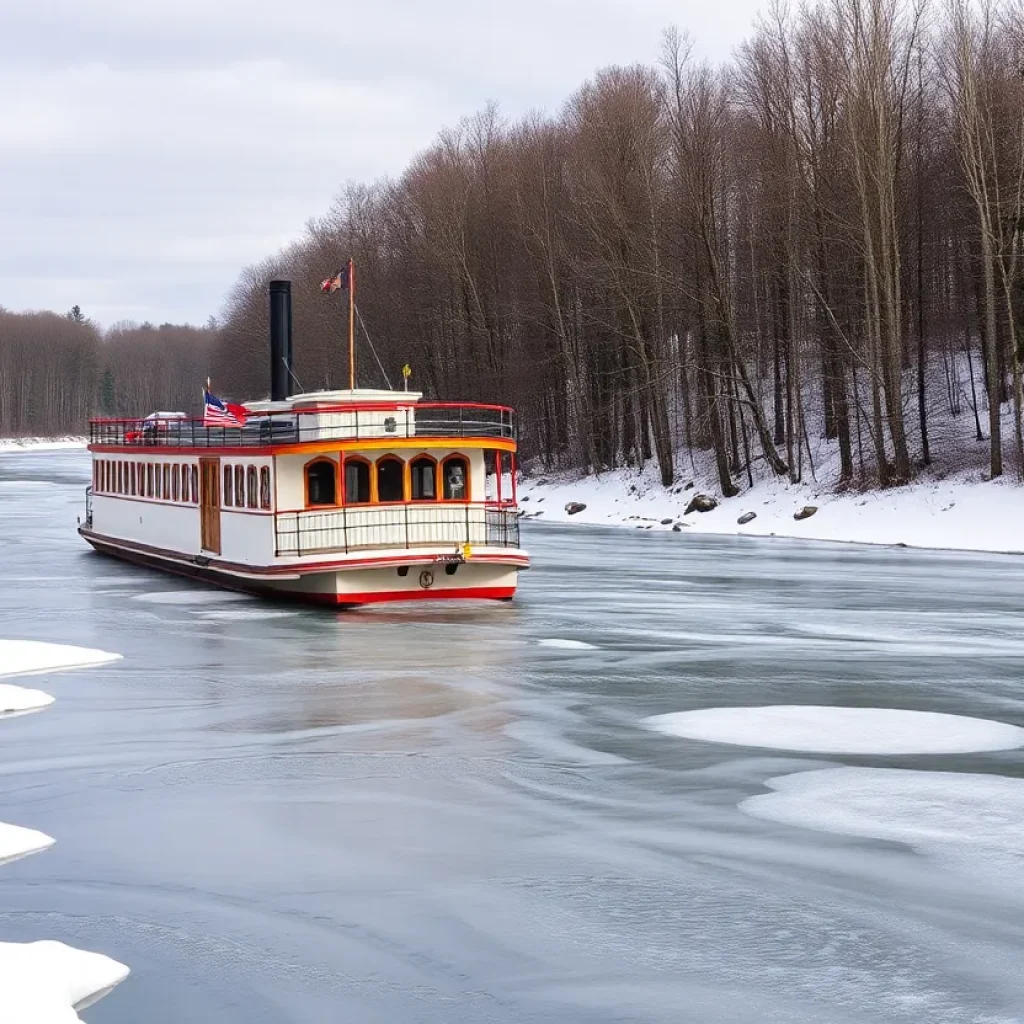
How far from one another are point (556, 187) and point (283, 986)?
54.1m

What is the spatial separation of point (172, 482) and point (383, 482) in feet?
30.6

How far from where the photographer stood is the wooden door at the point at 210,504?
103ft

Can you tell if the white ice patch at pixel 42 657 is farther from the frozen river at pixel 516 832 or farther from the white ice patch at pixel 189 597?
the white ice patch at pixel 189 597

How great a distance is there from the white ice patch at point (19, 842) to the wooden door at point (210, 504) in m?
20.0

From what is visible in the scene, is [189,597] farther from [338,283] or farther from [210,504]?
[338,283]

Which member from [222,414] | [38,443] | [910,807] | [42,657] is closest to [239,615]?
[222,414]

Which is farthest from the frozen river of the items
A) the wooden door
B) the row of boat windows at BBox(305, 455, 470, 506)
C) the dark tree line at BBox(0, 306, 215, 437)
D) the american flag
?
the dark tree line at BBox(0, 306, 215, 437)

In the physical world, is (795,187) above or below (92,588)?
above

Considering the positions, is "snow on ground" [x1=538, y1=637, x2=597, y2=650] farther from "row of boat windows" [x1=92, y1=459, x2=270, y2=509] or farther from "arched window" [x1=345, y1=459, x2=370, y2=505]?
"row of boat windows" [x1=92, y1=459, x2=270, y2=509]

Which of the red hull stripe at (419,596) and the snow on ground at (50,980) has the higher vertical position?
the red hull stripe at (419,596)

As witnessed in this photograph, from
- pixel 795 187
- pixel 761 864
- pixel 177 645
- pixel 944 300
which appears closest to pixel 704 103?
pixel 795 187

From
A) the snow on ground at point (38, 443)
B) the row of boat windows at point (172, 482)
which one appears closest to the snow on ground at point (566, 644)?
the row of boat windows at point (172, 482)

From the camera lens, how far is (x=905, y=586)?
96.0 feet

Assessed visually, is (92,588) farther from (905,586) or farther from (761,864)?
(761,864)
